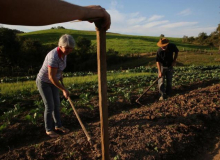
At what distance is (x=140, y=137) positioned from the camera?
151 inches

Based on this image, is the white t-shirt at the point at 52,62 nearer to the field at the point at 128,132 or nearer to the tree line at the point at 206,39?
the field at the point at 128,132

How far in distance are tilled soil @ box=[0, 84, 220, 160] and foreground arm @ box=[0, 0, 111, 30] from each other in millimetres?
2529

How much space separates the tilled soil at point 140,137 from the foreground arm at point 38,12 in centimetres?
253

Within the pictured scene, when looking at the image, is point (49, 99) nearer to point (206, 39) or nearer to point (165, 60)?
point (165, 60)

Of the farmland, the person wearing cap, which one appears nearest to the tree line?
Result: the person wearing cap

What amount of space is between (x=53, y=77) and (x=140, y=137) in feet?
6.96

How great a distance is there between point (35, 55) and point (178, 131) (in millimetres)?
24312

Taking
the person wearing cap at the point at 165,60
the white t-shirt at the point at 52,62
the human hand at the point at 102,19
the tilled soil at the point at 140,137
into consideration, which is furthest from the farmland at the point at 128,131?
the human hand at the point at 102,19

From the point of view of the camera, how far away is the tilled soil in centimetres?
350

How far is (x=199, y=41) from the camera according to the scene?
48.4m

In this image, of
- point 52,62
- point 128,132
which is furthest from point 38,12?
point 128,132

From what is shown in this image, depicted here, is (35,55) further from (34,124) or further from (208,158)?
(208,158)

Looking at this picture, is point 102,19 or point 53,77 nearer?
point 102,19

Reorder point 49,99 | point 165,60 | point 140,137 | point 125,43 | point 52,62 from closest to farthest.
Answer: point 52,62, point 140,137, point 49,99, point 165,60, point 125,43
